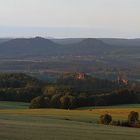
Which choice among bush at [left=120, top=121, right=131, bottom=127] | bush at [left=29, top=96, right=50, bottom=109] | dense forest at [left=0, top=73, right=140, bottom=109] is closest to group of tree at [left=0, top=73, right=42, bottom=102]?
dense forest at [left=0, top=73, right=140, bottom=109]

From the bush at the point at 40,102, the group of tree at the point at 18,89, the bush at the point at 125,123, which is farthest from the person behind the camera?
the group of tree at the point at 18,89

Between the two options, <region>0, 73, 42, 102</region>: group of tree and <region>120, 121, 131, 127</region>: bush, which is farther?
<region>0, 73, 42, 102</region>: group of tree

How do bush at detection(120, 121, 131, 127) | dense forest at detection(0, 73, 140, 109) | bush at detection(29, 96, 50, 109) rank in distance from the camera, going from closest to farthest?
bush at detection(120, 121, 131, 127) → bush at detection(29, 96, 50, 109) → dense forest at detection(0, 73, 140, 109)

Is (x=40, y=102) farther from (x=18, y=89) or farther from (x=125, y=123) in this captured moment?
(x=125, y=123)

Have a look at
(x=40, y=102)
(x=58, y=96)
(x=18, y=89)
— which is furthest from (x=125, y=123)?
(x=18, y=89)

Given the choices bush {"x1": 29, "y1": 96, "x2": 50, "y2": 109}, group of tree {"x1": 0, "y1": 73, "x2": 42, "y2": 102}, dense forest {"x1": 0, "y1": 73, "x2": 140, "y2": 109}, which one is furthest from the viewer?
group of tree {"x1": 0, "y1": 73, "x2": 42, "y2": 102}

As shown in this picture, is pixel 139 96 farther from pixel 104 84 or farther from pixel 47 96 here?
pixel 104 84

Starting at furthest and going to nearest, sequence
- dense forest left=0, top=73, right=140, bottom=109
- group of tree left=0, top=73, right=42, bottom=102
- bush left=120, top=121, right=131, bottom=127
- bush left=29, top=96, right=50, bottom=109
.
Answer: group of tree left=0, top=73, right=42, bottom=102
dense forest left=0, top=73, right=140, bottom=109
bush left=29, top=96, right=50, bottom=109
bush left=120, top=121, right=131, bottom=127

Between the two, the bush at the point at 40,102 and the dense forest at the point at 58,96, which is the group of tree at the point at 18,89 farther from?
the bush at the point at 40,102

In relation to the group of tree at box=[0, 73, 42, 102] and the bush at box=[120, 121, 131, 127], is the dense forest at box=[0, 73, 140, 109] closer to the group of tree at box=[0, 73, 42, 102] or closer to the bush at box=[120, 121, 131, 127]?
the group of tree at box=[0, 73, 42, 102]

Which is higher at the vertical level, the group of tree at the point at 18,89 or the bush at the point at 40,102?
the group of tree at the point at 18,89

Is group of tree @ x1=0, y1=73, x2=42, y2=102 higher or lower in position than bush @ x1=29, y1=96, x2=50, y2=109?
higher

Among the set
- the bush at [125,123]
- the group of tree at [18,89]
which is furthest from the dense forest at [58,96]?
the bush at [125,123]

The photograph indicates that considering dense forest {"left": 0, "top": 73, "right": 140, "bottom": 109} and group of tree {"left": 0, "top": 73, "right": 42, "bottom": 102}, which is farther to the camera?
group of tree {"left": 0, "top": 73, "right": 42, "bottom": 102}
